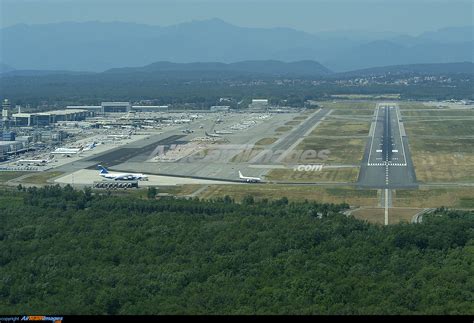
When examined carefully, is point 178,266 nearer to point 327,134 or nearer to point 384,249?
point 384,249

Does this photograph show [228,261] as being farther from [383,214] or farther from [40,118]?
[40,118]

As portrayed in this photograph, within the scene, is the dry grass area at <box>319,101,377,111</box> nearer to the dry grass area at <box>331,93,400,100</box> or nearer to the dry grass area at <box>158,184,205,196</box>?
the dry grass area at <box>331,93,400,100</box>

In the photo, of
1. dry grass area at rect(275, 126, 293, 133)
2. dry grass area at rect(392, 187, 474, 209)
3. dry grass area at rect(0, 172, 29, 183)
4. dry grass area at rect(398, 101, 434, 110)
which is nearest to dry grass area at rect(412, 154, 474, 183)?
dry grass area at rect(392, 187, 474, 209)

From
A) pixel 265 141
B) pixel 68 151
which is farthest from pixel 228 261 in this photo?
pixel 265 141

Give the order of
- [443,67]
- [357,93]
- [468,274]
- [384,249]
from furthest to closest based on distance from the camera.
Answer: [443,67]
[357,93]
[384,249]
[468,274]

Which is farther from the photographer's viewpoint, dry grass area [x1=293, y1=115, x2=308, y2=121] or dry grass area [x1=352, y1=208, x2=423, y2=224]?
dry grass area [x1=293, y1=115, x2=308, y2=121]

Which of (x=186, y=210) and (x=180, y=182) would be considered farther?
(x=180, y=182)

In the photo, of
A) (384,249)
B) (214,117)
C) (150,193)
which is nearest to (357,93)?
(214,117)

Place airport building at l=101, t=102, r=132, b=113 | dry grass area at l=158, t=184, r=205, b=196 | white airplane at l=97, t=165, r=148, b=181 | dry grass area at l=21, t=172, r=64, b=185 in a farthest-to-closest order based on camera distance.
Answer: airport building at l=101, t=102, r=132, b=113 < dry grass area at l=21, t=172, r=64, b=185 < white airplane at l=97, t=165, r=148, b=181 < dry grass area at l=158, t=184, r=205, b=196
